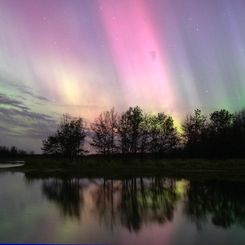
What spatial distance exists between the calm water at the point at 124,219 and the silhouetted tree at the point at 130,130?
224ft

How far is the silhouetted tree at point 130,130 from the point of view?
98125 millimetres

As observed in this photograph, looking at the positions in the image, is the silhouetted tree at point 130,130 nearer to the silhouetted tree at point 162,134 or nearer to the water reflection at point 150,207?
the silhouetted tree at point 162,134

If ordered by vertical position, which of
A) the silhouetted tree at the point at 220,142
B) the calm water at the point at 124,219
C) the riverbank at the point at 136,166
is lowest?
the calm water at the point at 124,219

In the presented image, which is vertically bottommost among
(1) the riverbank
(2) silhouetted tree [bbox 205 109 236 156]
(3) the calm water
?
(3) the calm water

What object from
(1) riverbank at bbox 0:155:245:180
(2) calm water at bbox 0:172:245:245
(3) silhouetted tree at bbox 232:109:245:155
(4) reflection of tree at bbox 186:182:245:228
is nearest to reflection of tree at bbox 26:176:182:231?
(2) calm water at bbox 0:172:245:245

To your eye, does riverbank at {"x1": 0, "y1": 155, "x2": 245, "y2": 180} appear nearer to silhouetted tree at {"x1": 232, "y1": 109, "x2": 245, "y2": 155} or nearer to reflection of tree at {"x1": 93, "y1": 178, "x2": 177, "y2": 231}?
silhouetted tree at {"x1": 232, "y1": 109, "x2": 245, "y2": 155}

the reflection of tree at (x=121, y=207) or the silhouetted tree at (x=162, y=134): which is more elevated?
the silhouetted tree at (x=162, y=134)

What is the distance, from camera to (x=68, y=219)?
63.3ft

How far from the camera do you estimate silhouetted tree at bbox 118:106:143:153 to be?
98.1m

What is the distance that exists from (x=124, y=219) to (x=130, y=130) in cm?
7973

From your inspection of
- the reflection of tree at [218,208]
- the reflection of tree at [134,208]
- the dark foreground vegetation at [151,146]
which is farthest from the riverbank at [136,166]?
the reflection of tree at [134,208]

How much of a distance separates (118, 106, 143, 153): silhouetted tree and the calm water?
68.1m

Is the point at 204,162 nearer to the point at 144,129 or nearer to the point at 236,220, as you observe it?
the point at 144,129

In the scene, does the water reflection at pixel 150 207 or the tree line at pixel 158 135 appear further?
the tree line at pixel 158 135
